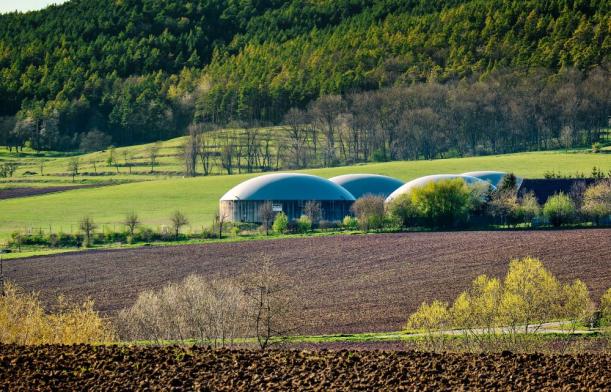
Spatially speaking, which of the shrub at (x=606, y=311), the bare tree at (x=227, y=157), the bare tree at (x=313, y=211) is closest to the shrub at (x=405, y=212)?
the bare tree at (x=313, y=211)

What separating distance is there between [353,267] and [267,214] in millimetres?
28146

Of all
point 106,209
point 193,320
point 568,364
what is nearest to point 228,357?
point 568,364

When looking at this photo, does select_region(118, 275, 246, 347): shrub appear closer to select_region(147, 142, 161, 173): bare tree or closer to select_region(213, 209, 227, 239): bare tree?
select_region(213, 209, 227, 239): bare tree

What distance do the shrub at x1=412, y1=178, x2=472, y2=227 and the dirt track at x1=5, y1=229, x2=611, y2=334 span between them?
5884 millimetres

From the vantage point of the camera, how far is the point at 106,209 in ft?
358

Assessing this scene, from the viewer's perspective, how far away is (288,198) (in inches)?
3812

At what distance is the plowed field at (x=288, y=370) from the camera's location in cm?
2552

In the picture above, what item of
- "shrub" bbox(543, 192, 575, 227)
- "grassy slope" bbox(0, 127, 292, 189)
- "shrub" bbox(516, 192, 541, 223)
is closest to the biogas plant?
"shrub" bbox(516, 192, 541, 223)

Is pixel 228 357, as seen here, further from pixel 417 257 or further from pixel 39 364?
pixel 417 257

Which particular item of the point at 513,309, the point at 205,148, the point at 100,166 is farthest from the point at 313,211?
the point at 100,166

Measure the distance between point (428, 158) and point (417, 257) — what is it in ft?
272

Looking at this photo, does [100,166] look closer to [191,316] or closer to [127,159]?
[127,159]

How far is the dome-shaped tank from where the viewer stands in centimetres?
10469

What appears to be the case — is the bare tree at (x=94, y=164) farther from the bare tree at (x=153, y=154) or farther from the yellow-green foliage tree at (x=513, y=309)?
the yellow-green foliage tree at (x=513, y=309)
